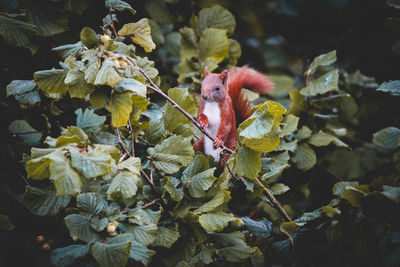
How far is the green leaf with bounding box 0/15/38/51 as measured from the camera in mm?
1080

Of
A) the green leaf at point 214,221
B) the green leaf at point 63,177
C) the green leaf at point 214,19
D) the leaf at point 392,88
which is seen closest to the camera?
the green leaf at point 63,177

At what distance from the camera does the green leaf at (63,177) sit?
1.89ft

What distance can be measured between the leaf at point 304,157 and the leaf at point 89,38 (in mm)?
780

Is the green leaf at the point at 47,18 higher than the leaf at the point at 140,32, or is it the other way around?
the leaf at the point at 140,32

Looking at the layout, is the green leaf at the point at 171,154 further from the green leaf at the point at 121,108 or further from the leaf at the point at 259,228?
the leaf at the point at 259,228

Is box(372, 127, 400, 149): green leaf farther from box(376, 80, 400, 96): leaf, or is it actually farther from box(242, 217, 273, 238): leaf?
box(242, 217, 273, 238): leaf

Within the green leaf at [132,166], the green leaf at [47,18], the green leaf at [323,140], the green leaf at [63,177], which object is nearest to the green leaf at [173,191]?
the green leaf at [132,166]

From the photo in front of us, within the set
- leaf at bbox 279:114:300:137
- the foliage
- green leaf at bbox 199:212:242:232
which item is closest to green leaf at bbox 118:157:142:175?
the foliage

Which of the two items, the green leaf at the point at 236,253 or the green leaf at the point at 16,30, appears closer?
the green leaf at the point at 236,253

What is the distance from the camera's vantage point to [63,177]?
58 centimetres

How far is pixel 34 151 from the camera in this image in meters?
0.61

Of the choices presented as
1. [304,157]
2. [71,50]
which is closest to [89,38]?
[71,50]

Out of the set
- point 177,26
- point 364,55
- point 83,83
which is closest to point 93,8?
point 177,26

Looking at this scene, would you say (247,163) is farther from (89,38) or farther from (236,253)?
(89,38)
